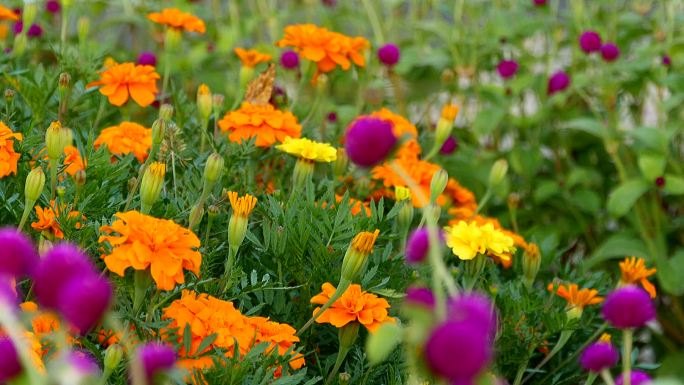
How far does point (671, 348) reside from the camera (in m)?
1.95

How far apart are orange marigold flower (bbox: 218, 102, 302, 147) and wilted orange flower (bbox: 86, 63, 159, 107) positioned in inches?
4.3

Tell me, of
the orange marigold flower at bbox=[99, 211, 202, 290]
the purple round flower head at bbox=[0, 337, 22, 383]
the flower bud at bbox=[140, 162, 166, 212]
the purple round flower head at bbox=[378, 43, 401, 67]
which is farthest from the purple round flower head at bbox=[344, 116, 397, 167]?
the purple round flower head at bbox=[378, 43, 401, 67]

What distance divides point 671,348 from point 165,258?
1438 millimetres

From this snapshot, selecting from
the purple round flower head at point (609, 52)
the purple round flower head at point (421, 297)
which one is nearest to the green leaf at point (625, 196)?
the purple round flower head at point (609, 52)

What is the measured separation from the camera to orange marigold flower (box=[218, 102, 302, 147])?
1273 millimetres

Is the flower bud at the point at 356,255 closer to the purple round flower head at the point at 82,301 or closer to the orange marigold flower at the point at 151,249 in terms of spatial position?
the orange marigold flower at the point at 151,249

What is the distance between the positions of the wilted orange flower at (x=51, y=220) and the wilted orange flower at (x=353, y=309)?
0.27 meters

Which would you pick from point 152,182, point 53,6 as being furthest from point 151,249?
point 53,6

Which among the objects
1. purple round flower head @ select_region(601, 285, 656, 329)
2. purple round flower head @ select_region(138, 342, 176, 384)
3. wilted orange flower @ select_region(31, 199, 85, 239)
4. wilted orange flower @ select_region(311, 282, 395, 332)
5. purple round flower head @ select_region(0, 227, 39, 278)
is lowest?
wilted orange flower @ select_region(311, 282, 395, 332)

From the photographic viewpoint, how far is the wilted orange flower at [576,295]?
3.80 feet

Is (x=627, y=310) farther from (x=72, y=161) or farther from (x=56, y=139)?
(x=72, y=161)

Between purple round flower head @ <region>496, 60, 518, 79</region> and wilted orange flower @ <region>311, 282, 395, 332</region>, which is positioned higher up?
wilted orange flower @ <region>311, 282, 395, 332</region>

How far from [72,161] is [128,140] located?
0.09 m

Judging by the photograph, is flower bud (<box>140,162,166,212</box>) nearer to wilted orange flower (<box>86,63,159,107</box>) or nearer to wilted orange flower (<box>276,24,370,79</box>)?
wilted orange flower (<box>86,63,159,107</box>)
